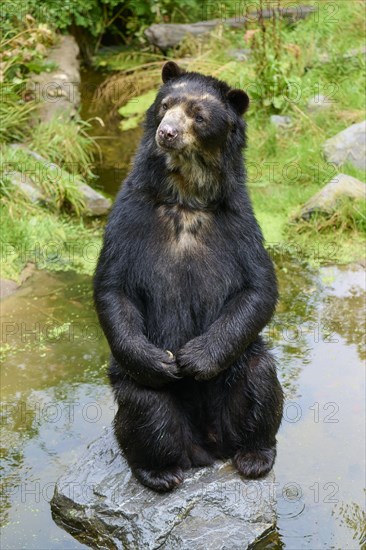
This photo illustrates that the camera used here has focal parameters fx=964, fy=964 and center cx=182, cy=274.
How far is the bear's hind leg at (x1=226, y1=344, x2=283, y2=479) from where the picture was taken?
223 inches

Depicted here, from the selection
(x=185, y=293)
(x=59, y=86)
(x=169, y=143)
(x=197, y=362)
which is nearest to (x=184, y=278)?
(x=185, y=293)

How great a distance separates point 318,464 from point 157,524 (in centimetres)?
136

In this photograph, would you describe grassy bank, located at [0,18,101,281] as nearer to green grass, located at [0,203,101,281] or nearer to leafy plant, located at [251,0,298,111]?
green grass, located at [0,203,101,281]

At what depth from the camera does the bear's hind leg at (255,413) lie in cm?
566

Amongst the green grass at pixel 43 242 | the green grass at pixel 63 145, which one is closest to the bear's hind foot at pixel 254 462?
the green grass at pixel 43 242

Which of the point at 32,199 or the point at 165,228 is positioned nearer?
the point at 165,228

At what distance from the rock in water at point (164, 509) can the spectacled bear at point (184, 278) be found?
11cm

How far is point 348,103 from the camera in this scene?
1207 centimetres

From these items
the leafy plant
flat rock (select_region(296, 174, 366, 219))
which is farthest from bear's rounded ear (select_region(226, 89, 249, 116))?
the leafy plant

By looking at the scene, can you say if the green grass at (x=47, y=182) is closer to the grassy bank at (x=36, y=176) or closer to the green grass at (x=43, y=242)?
the grassy bank at (x=36, y=176)

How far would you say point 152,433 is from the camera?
5.56 metres

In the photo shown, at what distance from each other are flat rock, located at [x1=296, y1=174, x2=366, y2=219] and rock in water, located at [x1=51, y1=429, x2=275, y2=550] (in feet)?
14.4

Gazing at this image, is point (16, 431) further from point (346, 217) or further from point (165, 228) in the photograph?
point (346, 217)

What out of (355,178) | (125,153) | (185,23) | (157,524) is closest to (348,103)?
(355,178)
